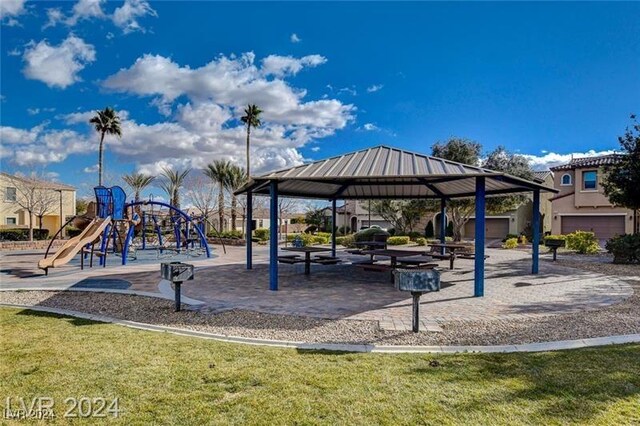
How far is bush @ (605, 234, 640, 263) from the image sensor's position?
15.7 meters

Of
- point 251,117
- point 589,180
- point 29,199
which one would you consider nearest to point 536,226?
point 589,180

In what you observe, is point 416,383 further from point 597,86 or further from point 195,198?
point 195,198

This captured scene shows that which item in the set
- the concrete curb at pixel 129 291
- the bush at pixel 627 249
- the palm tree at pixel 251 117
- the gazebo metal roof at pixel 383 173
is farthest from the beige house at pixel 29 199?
the bush at pixel 627 249

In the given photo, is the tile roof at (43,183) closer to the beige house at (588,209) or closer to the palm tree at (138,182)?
the palm tree at (138,182)

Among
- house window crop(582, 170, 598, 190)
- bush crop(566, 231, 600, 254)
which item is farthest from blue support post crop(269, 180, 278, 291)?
house window crop(582, 170, 598, 190)

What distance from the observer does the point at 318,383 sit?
12.9 feet

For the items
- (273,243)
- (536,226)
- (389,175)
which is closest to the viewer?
(389,175)

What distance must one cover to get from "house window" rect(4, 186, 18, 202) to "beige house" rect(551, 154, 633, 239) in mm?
49780

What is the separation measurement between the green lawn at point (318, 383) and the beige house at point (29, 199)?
114ft

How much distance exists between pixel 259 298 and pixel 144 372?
456 centimetres

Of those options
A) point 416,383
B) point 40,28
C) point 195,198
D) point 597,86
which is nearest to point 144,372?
point 416,383

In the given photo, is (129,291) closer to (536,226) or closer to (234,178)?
(536,226)

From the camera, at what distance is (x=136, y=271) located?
1361 cm

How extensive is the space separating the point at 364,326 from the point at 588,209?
32.0m
